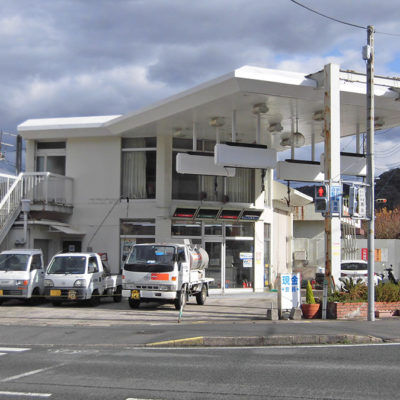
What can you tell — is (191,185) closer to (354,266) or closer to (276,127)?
(276,127)

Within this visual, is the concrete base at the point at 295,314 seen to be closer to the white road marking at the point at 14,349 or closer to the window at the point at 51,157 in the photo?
the white road marking at the point at 14,349

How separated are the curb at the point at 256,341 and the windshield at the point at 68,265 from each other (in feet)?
27.1

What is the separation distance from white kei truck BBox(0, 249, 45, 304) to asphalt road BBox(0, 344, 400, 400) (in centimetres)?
785

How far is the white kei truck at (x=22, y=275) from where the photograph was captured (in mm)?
19375

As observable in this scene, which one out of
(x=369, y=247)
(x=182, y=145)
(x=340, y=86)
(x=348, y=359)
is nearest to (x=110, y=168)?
(x=182, y=145)

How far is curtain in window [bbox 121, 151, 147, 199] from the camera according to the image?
990 inches

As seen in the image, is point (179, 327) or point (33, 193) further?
point (33, 193)

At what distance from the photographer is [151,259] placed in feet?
62.2

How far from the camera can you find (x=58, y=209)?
80.8 ft

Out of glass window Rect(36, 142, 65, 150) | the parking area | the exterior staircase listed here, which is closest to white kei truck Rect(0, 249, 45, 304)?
the parking area

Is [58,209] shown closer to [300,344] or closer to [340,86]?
[340,86]

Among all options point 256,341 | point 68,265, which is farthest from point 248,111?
point 256,341

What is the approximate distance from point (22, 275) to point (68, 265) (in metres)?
1.53

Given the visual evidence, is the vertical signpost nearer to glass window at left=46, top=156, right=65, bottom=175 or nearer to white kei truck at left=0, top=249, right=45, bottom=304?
white kei truck at left=0, top=249, right=45, bottom=304
